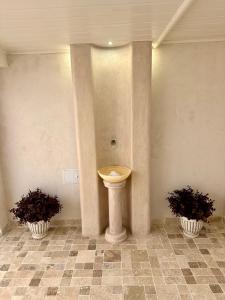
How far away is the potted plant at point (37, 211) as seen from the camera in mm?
2820

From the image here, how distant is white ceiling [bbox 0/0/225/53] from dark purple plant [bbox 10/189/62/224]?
1.79 m

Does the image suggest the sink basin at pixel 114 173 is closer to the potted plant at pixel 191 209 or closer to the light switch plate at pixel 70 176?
the light switch plate at pixel 70 176

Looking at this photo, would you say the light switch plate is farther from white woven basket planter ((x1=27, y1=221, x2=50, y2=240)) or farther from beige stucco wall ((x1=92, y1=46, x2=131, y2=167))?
white woven basket planter ((x1=27, y1=221, x2=50, y2=240))

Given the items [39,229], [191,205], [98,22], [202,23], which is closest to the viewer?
[98,22]

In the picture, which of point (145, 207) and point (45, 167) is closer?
point (145, 207)

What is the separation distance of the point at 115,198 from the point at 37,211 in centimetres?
96

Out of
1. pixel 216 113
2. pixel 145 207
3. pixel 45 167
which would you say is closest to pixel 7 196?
pixel 45 167

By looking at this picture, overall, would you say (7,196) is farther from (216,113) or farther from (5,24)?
(216,113)

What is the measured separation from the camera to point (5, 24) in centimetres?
183

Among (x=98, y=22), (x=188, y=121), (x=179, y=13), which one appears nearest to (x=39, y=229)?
(x=188, y=121)

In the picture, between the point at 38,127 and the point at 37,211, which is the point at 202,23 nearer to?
the point at 38,127

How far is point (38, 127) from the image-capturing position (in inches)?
117

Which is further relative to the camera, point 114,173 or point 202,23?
point 114,173

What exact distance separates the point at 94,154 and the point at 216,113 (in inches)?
62.5
